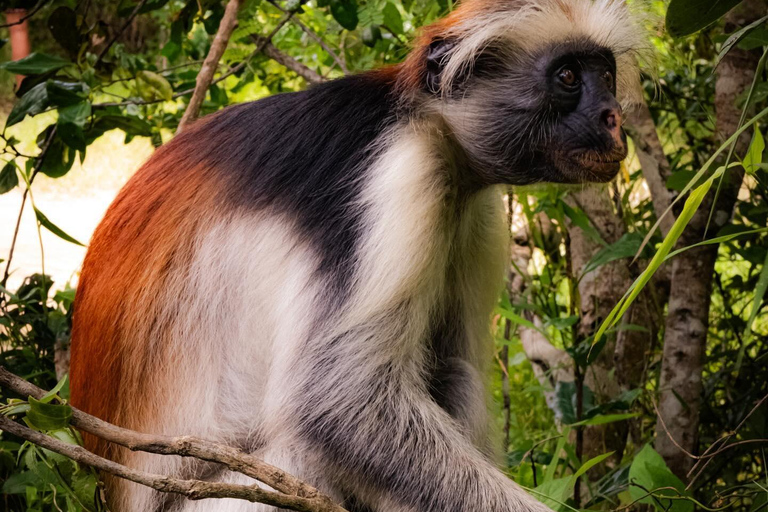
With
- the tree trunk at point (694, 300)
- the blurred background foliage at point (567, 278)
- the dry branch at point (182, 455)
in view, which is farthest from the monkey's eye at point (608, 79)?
the dry branch at point (182, 455)

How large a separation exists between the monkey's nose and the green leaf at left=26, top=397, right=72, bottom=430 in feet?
6.94

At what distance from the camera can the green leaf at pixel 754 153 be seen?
7.74 feet

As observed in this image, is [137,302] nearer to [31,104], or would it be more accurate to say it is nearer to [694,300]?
[31,104]

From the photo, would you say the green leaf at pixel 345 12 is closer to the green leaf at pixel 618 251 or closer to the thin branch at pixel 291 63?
the thin branch at pixel 291 63

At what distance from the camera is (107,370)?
3.27 meters

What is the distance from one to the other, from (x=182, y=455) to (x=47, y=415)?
54 centimetres

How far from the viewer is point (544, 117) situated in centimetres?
335

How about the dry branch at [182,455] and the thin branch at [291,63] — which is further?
the thin branch at [291,63]

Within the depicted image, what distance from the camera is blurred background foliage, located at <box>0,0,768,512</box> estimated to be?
11.4 feet

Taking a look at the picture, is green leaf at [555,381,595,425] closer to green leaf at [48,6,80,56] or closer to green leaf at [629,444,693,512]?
green leaf at [629,444,693,512]

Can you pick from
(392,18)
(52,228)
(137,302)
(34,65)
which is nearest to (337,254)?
(137,302)

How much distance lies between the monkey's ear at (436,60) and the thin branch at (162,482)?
1.76 metres

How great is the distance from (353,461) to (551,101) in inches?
61.8

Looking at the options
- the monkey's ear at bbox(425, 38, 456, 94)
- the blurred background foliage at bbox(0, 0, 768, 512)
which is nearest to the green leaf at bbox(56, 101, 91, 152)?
the blurred background foliage at bbox(0, 0, 768, 512)
